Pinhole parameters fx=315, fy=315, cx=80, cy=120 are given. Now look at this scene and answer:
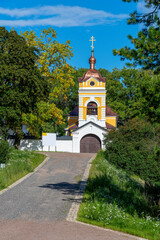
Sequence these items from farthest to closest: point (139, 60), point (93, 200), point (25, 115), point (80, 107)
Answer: point (80, 107), point (25, 115), point (93, 200), point (139, 60)

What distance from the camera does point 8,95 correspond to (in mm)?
23984

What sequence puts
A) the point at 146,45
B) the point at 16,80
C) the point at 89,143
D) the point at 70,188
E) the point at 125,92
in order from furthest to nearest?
the point at 125,92
the point at 89,143
the point at 16,80
the point at 70,188
the point at 146,45

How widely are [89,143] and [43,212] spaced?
85.5 ft

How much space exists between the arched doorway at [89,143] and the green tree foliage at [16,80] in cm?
1088

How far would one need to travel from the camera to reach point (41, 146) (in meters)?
33.4

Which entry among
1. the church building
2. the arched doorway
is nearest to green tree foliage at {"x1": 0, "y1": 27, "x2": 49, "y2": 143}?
the church building

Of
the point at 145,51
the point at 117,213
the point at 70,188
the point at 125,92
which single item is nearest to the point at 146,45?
the point at 145,51

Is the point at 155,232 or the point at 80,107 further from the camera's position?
the point at 80,107

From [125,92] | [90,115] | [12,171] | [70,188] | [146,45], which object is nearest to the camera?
[146,45]

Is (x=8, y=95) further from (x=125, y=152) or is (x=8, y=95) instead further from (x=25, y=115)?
(x=125, y=152)

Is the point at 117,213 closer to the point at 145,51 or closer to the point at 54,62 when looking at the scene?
the point at 145,51

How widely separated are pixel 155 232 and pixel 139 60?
4582 millimetres

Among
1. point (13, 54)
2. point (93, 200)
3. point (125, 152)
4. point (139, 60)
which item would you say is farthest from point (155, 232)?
point (13, 54)

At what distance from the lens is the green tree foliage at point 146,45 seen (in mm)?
8307
